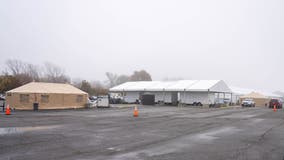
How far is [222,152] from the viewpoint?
31.3ft

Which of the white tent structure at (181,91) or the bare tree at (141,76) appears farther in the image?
the bare tree at (141,76)

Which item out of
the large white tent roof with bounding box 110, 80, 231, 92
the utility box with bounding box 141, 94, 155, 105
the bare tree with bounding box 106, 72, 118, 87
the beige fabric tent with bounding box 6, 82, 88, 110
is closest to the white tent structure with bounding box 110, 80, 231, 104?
the large white tent roof with bounding box 110, 80, 231, 92

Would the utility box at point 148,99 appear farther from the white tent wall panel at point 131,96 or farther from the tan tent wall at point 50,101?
the tan tent wall at point 50,101

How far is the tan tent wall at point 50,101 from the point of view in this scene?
3509 cm

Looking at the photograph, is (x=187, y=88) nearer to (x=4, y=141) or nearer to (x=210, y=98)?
(x=210, y=98)

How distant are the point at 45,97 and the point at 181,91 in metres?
24.5

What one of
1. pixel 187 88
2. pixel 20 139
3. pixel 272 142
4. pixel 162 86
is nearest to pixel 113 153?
pixel 20 139

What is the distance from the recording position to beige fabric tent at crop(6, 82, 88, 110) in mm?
35156

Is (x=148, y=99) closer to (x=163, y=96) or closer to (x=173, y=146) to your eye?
(x=163, y=96)

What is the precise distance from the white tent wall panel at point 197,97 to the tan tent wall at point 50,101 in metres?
19.4

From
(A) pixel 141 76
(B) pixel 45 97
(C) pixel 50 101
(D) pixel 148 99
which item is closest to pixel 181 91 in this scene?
(D) pixel 148 99

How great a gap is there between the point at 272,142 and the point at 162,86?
146ft

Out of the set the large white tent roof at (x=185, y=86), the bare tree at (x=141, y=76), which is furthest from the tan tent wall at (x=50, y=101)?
the bare tree at (x=141, y=76)

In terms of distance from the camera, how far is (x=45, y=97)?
36.5 m
